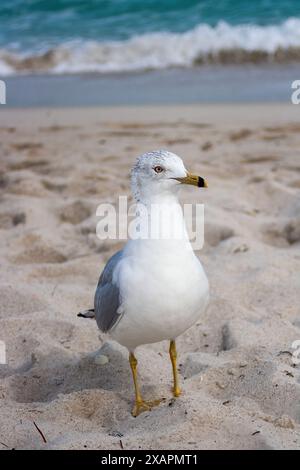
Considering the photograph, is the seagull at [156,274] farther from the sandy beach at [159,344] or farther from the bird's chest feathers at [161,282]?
the sandy beach at [159,344]

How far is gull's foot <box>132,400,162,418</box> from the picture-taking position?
94.2 inches

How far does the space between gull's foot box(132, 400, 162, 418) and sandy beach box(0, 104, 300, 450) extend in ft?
0.10

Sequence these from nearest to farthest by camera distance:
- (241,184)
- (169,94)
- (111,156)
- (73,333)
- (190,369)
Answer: (190,369) → (73,333) → (241,184) → (111,156) → (169,94)

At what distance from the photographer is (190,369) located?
277cm

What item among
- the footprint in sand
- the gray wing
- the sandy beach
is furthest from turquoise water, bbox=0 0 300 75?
the gray wing

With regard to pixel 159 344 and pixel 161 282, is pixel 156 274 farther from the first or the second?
pixel 159 344

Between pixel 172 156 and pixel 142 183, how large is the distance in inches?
5.5

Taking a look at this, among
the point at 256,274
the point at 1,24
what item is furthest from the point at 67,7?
the point at 256,274

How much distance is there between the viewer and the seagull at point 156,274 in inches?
87.8

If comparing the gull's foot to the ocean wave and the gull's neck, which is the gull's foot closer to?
the gull's neck

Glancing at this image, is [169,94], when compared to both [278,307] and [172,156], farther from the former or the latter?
[172,156]

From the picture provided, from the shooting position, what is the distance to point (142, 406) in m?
2.42

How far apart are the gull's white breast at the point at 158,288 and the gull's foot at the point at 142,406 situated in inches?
10.4

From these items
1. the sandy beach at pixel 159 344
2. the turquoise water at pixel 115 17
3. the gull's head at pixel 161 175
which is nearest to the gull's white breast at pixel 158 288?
the gull's head at pixel 161 175
